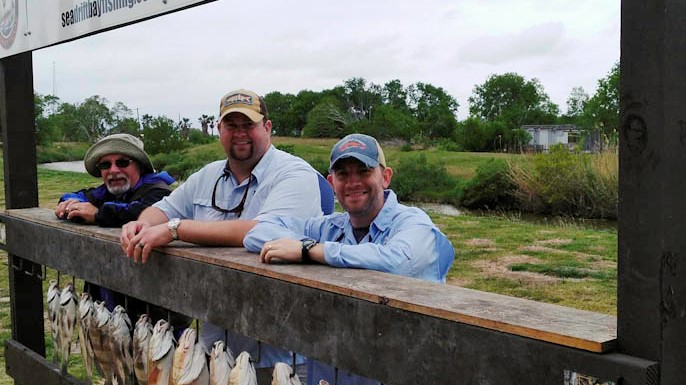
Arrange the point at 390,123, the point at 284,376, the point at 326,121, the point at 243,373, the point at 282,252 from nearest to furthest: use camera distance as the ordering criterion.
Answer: the point at 284,376
the point at 243,373
the point at 282,252
the point at 326,121
the point at 390,123

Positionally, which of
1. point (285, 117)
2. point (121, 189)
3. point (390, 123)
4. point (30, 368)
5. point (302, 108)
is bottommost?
point (30, 368)

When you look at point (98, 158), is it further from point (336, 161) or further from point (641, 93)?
point (641, 93)

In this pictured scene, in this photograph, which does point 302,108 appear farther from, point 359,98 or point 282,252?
point 282,252

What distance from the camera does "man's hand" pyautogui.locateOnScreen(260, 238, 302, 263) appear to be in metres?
2.38

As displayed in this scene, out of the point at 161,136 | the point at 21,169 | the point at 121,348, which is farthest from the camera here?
the point at 161,136

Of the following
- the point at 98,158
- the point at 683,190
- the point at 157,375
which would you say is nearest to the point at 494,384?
the point at 683,190

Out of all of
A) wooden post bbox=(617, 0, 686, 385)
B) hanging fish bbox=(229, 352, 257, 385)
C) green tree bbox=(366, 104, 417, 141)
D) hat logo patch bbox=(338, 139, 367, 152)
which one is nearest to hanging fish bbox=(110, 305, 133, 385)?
hanging fish bbox=(229, 352, 257, 385)

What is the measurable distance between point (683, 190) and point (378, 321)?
0.80m

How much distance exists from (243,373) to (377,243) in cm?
57

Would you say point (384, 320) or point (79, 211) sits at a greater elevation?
point (79, 211)

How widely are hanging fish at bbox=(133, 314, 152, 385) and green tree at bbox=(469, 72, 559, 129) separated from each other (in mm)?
56432

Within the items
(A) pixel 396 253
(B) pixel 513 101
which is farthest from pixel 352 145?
(B) pixel 513 101

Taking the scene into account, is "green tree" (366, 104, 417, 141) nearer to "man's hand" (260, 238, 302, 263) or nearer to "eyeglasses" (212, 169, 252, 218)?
"eyeglasses" (212, 169, 252, 218)

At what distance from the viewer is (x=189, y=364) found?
248 centimetres
